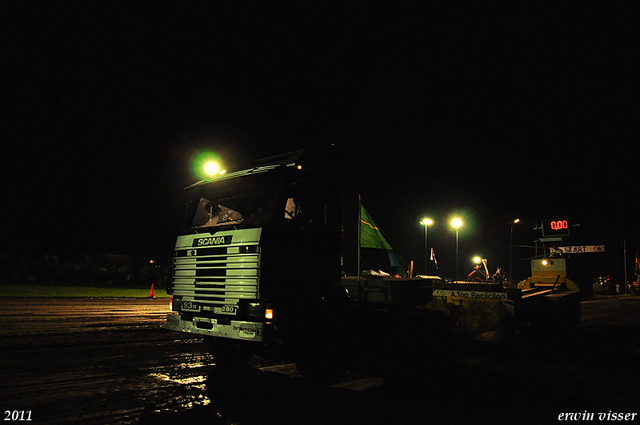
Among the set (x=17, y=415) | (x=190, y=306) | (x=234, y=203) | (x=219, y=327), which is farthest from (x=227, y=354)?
(x=17, y=415)

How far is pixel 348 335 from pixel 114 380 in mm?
3331

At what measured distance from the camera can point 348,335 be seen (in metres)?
6.44

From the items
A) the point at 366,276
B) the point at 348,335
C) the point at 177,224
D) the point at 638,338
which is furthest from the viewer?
the point at 638,338

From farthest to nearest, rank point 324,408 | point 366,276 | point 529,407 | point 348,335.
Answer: point 366,276 → point 348,335 → point 529,407 → point 324,408

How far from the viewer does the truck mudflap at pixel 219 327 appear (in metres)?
5.46

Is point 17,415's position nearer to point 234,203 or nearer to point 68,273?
point 234,203

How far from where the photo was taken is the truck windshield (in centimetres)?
612

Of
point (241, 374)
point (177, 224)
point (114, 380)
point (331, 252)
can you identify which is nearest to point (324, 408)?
point (241, 374)

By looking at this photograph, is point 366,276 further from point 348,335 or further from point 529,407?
point 529,407

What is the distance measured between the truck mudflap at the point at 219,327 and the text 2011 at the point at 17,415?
2.20 metres

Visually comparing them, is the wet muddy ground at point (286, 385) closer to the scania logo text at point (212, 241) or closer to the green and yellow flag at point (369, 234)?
the scania logo text at point (212, 241)

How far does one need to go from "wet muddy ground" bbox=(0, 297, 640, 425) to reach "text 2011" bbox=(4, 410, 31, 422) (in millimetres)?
29

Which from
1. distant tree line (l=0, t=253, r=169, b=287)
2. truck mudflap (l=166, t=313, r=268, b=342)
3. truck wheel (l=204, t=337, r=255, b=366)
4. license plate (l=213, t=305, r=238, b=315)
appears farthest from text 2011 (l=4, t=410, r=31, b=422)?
distant tree line (l=0, t=253, r=169, b=287)

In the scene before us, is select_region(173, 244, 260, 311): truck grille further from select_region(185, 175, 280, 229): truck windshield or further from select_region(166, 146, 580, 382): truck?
select_region(185, 175, 280, 229): truck windshield
